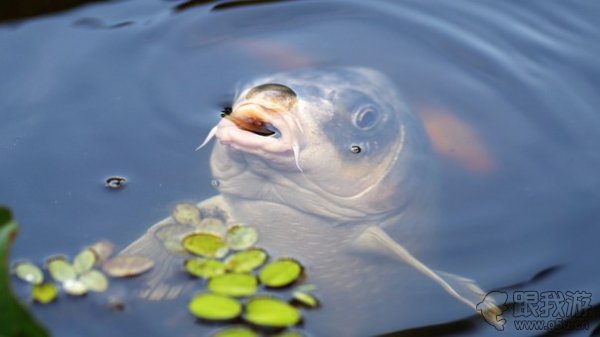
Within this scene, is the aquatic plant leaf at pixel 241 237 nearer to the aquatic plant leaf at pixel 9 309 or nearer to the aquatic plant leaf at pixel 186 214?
the aquatic plant leaf at pixel 186 214

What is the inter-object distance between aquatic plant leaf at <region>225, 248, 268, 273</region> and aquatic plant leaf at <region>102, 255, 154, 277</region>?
0.28 meters

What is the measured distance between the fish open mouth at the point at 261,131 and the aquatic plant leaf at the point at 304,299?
48 cm

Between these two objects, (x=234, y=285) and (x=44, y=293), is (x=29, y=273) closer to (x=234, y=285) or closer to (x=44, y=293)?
(x=44, y=293)

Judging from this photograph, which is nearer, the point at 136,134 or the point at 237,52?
the point at 136,134

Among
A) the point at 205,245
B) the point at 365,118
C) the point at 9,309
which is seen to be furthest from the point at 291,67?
the point at 9,309

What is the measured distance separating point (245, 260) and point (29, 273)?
2.28 feet

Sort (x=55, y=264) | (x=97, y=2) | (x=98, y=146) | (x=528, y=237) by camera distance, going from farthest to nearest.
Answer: (x=97, y=2), (x=98, y=146), (x=528, y=237), (x=55, y=264)

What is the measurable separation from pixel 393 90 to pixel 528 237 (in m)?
0.79

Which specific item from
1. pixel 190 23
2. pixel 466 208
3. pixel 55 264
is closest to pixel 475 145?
pixel 466 208

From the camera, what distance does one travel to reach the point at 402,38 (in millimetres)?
4211

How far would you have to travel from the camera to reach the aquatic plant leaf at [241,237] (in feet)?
9.45

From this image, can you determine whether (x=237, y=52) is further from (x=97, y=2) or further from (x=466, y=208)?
(x=466, y=208)

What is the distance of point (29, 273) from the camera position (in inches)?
107

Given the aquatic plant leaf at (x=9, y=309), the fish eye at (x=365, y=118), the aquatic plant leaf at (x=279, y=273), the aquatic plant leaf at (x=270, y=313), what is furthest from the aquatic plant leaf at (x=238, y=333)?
the fish eye at (x=365, y=118)
